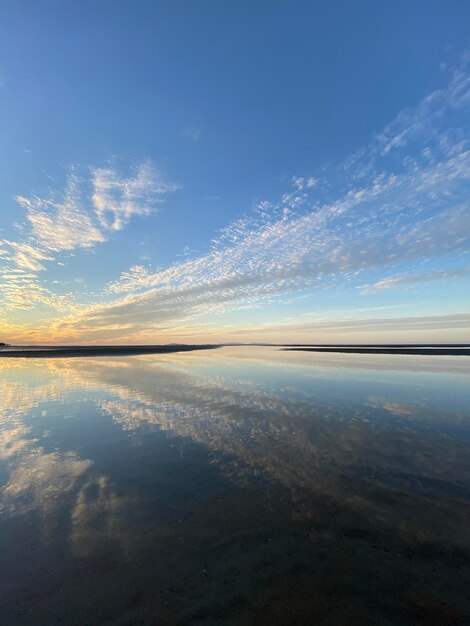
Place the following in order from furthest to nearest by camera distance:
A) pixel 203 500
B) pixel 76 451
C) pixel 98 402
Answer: pixel 98 402
pixel 76 451
pixel 203 500

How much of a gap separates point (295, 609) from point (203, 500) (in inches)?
142

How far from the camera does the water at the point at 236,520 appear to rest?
4719mm

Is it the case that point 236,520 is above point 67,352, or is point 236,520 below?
below

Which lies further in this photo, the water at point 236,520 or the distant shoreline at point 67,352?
the distant shoreline at point 67,352

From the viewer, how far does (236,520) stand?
6.84m

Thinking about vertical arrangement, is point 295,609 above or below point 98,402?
below

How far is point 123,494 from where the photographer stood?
8.19 metres

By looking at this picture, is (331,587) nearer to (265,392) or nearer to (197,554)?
(197,554)

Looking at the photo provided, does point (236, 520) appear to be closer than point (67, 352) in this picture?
Yes

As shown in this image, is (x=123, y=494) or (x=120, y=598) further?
(x=123, y=494)

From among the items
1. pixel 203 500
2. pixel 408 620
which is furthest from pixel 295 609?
pixel 203 500

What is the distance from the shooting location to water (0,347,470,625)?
15.5 ft

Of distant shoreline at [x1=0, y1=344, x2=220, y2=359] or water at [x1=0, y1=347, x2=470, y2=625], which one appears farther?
distant shoreline at [x1=0, y1=344, x2=220, y2=359]

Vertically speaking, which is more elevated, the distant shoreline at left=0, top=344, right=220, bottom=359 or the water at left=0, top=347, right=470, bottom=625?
the distant shoreline at left=0, top=344, right=220, bottom=359
